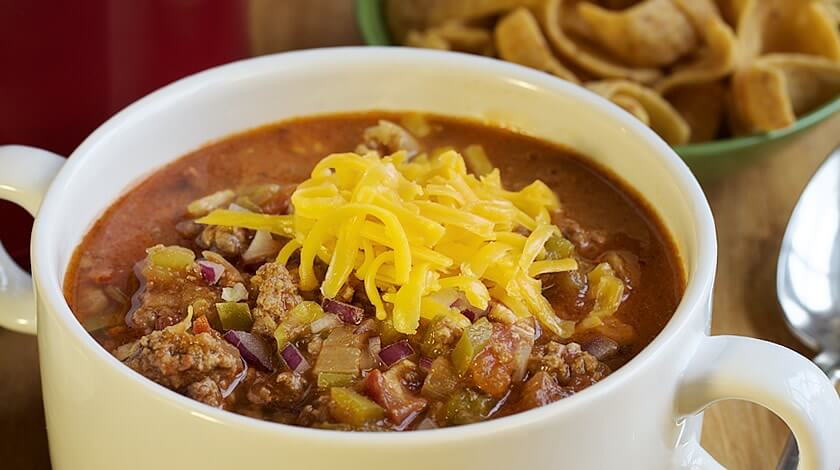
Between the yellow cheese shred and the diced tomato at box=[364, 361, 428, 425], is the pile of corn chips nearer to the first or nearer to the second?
the yellow cheese shred

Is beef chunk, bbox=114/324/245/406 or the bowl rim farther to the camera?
beef chunk, bbox=114/324/245/406

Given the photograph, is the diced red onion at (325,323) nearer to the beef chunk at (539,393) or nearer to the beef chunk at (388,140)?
the beef chunk at (539,393)

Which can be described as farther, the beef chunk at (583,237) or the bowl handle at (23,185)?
the beef chunk at (583,237)

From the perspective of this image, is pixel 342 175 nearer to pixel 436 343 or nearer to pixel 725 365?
pixel 436 343

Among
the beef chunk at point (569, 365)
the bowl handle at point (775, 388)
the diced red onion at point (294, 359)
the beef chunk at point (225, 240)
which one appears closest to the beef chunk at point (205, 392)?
the diced red onion at point (294, 359)

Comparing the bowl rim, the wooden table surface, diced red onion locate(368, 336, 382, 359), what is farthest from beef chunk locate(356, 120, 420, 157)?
the wooden table surface
